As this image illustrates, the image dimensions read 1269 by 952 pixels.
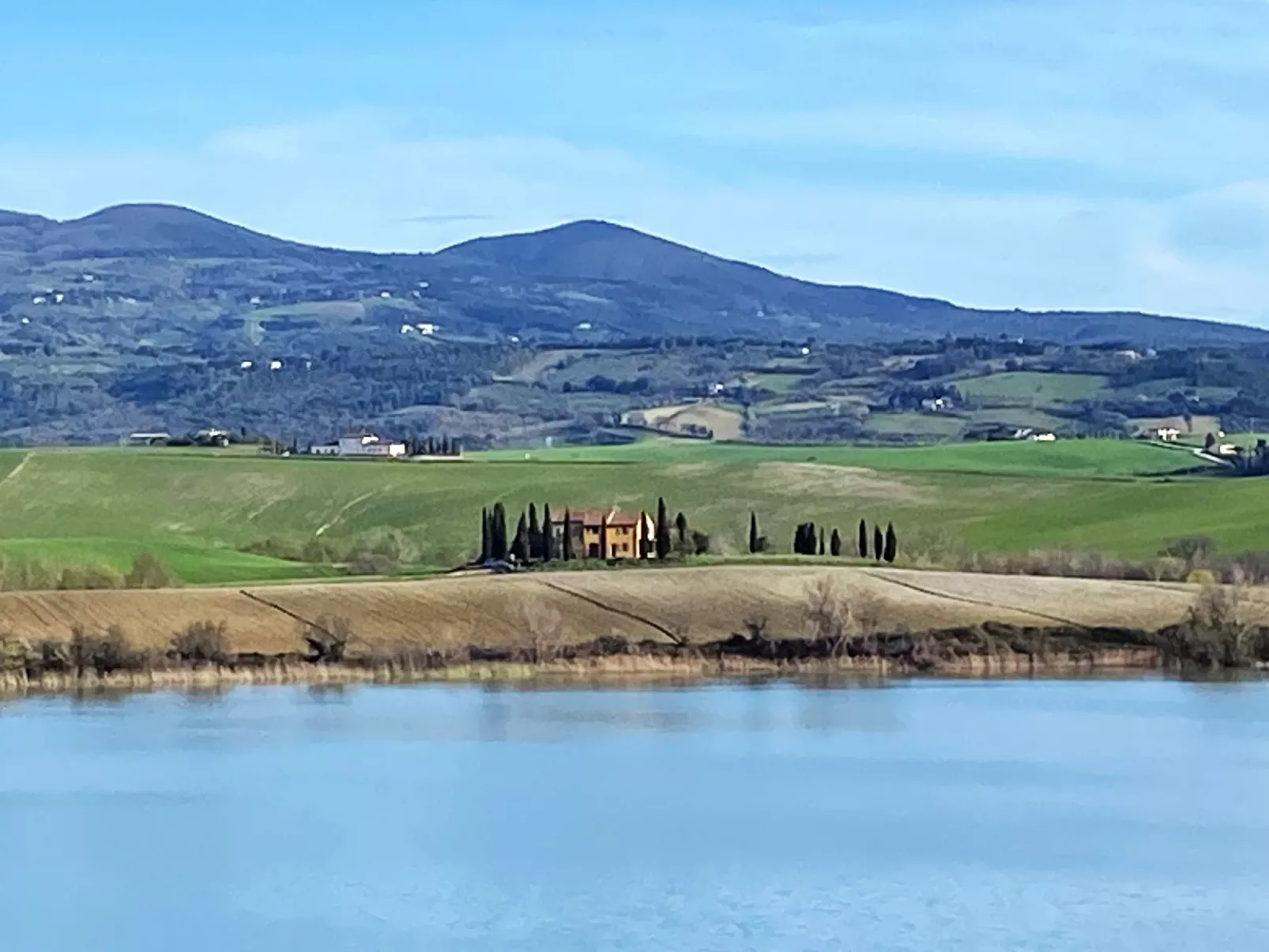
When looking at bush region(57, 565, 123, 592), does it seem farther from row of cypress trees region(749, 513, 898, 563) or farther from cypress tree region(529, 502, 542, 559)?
row of cypress trees region(749, 513, 898, 563)

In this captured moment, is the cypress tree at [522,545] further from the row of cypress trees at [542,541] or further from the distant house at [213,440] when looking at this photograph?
the distant house at [213,440]

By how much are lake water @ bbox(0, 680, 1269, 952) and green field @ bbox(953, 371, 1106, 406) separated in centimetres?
11226

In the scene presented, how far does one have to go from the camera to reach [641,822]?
137 feet

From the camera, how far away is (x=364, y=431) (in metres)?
187

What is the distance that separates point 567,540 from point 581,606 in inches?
459

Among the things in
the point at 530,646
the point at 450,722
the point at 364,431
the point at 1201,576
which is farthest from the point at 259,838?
the point at 364,431

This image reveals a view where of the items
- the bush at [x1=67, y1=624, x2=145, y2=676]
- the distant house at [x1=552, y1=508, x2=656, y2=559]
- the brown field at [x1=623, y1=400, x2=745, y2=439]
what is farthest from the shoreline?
the brown field at [x1=623, y1=400, x2=745, y2=439]

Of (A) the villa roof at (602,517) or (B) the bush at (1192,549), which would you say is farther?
(B) the bush at (1192,549)

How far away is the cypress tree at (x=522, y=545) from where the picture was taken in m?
83.8

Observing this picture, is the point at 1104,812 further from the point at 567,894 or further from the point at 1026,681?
the point at 1026,681

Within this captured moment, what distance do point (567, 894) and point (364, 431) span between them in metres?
153

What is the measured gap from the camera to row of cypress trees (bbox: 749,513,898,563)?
85.9 metres

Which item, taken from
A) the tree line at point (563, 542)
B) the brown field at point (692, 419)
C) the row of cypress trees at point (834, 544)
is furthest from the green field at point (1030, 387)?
the tree line at point (563, 542)

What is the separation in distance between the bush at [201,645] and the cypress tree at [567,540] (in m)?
16.4
